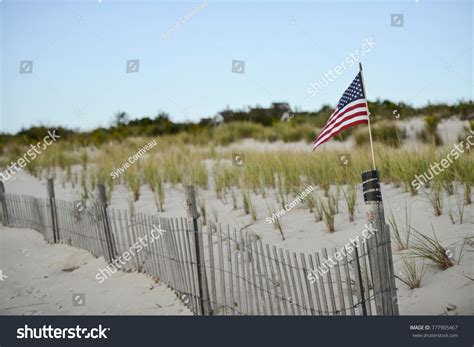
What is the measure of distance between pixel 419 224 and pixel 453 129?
8.61 metres

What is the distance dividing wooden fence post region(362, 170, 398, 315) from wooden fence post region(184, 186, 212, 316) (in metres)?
1.61

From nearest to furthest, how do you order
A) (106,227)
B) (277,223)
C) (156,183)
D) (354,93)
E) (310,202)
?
1. (354,93)
2. (277,223)
3. (310,202)
4. (106,227)
5. (156,183)

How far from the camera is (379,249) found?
3.32 metres

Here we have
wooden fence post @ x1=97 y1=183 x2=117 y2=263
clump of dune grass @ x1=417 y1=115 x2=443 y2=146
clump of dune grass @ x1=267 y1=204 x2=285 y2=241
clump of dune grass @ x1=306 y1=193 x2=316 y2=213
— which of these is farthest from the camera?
clump of dune grass @ x1=417 y1=115 x2=443 y2=146

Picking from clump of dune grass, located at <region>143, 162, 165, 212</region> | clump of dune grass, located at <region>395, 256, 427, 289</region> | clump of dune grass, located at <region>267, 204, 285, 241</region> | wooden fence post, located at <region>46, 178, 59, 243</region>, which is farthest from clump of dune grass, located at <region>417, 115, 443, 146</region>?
wooden fence post, located at <region>46, 178, 59, 243</region>

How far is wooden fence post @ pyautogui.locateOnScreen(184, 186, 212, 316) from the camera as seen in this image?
174 inches

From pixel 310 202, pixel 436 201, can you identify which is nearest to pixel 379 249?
pixel 436 201

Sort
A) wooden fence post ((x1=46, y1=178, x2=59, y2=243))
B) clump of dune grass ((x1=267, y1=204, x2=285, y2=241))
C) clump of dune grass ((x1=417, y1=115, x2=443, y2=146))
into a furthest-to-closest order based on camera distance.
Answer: clump of dune grass ((x1=417, y1=115, x2=443, y2=146)) → wooden fence post ((x1=46, y1=178, x2=59, y2=243)) → clump of dune grass ((x1=267, y1=204, x2=285, y2=241))

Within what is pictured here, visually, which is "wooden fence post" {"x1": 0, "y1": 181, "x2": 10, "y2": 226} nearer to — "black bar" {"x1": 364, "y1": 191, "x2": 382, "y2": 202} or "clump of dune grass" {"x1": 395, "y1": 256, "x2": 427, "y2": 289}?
"clump of dune grass" {"x1": 395, "y1": 256, "x2": 427, "y2": 289}

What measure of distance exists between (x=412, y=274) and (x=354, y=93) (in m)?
1.57
